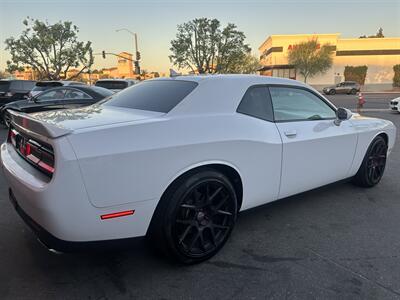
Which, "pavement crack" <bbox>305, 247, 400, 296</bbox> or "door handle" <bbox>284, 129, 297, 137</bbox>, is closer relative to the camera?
"pavement crack" <bbox>305, 247, 400, 296</bbox>

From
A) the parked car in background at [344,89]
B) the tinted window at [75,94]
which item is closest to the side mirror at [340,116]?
the tinted window at [75,94]

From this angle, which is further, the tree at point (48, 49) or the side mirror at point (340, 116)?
the tree at point (48, 49)

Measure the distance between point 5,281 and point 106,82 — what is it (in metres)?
13.6

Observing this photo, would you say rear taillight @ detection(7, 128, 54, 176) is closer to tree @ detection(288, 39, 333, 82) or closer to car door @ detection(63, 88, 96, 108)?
car door @ detection(63, 88, 96, 108)

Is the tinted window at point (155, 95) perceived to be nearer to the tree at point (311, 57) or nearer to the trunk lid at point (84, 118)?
the trunk lid at point (84, 118)

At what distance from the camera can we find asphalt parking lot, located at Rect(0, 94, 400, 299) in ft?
8.07

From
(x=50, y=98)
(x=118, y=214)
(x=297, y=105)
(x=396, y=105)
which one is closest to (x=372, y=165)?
(x=297, y=105)

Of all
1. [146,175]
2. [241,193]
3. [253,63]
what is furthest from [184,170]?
[253,63]

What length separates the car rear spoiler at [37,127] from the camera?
7.25 ft

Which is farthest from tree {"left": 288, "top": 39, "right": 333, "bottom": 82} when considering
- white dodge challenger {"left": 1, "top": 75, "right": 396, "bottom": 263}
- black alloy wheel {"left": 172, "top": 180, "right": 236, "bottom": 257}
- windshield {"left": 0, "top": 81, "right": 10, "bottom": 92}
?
black alloy wheel {"left": 172, "top": 180, "right": 236, "bottom": 257}

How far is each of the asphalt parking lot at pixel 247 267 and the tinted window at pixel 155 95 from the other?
3.96 feet

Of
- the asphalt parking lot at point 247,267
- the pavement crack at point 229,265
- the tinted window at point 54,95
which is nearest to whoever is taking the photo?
the asphalt parking lot at point 247,267

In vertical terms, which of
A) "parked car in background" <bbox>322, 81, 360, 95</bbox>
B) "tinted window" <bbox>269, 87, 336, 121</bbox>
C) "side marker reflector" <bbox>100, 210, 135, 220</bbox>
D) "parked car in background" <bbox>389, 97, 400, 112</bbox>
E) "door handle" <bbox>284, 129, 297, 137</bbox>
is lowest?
"parked car in background" <bbox>322, 81, 360, 95</bbox>

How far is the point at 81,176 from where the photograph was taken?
2152 millimetres
